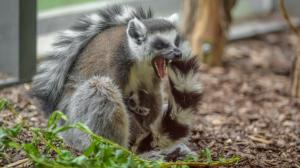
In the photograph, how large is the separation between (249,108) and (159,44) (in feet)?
7.26

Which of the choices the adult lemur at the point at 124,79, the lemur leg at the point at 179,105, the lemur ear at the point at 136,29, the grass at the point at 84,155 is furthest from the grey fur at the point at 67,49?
the grass at the point at 84,155

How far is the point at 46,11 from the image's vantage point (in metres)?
7.45

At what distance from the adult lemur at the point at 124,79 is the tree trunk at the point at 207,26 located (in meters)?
2.66

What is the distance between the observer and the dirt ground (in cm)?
→ 545

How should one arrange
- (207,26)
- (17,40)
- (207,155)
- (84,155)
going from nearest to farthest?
(84,155), (207,155), (17,40), (207,26)

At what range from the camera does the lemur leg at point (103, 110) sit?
15.7ft

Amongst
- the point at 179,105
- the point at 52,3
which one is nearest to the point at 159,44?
the point at 179,105

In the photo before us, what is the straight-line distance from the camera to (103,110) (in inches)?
188

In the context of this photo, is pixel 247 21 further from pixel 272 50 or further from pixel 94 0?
pixel 94 0

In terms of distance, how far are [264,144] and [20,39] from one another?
2.54m

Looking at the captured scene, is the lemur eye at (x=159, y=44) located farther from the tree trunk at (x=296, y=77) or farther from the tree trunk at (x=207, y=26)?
the tree trunk at (x=207, y=26)

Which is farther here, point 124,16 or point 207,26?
point 207,26

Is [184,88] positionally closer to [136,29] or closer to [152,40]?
[152,40]

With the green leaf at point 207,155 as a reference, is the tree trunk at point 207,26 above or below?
above
